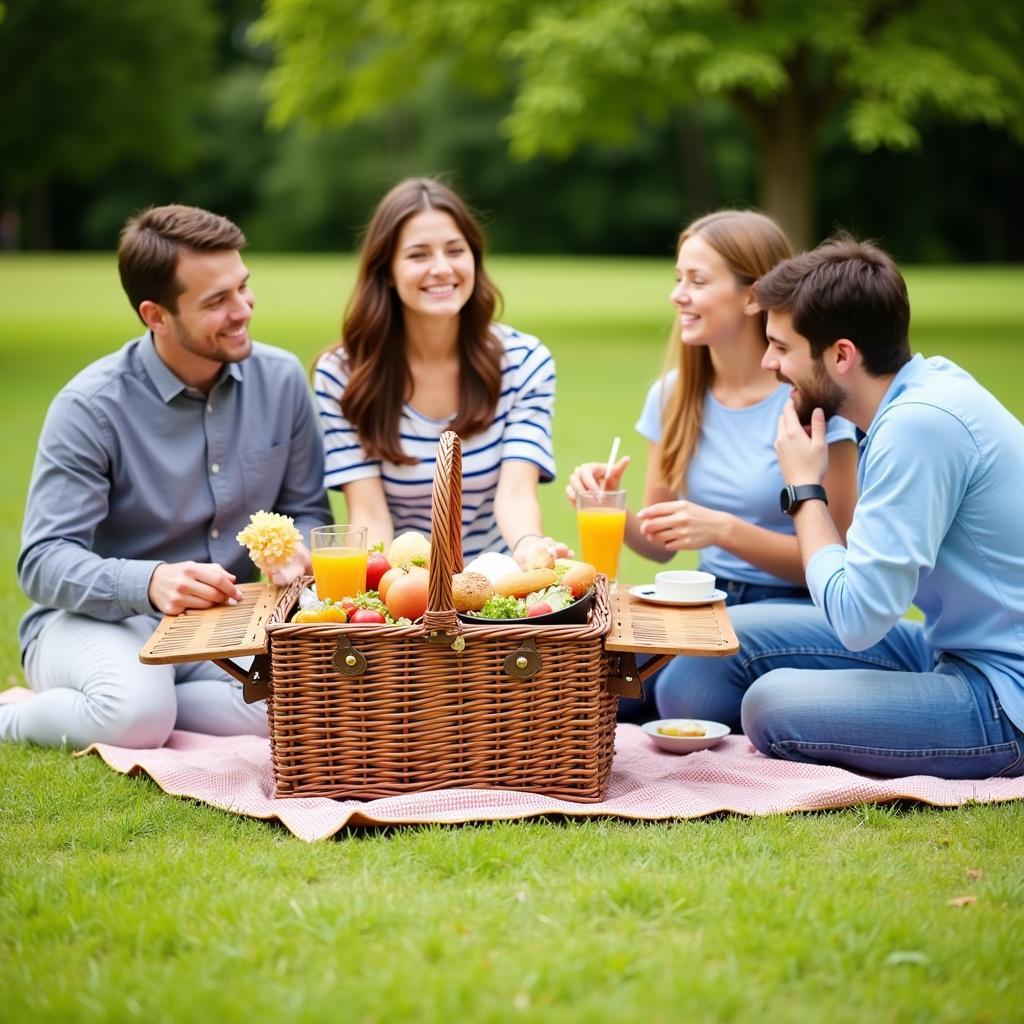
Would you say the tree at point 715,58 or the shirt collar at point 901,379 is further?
the tree at point 715,58

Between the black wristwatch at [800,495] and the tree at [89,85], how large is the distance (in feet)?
88.9

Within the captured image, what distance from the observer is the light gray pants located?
3.95 metres

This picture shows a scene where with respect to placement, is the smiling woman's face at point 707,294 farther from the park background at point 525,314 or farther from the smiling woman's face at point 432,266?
the park background at point 525,314

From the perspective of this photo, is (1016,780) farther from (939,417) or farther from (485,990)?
(485,990)

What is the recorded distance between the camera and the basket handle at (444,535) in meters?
3.13

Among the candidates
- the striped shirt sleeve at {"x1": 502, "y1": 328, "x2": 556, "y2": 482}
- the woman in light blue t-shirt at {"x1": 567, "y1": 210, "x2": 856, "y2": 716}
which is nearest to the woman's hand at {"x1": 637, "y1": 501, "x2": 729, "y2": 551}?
the woman in light blue t-shirt at {"x1": 567, "y1": 210, "x2": 856, "y2": 716}

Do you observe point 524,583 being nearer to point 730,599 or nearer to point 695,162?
point 730,599

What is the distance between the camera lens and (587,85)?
16969 millimetres

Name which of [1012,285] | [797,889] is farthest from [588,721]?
[1012,285]

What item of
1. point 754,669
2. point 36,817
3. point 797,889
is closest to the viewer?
point 797,889

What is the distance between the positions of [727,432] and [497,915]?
201 cm

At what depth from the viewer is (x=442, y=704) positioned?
338 centimetres

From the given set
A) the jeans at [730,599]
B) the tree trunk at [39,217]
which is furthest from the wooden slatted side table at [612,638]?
the tree trunk at [39,217]

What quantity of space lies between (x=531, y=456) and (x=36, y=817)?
1849mm
